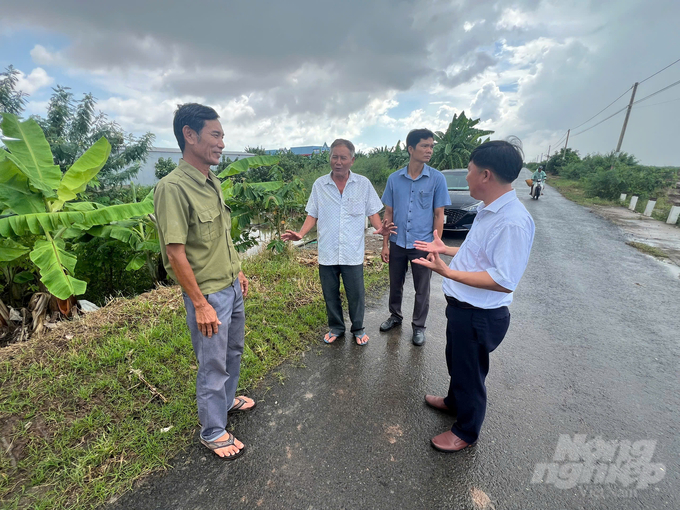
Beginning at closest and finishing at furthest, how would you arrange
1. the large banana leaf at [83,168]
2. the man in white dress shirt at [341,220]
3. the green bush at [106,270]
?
the man in white dress shirt at [341,220] < the large banana leaf at [83,168] < the green bush at [106,270]

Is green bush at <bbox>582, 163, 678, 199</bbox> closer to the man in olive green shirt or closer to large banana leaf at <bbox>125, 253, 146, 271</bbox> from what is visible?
the man in olive green shirt

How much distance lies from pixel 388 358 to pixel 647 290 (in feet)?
14.9

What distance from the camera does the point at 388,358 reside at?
9.91 feet

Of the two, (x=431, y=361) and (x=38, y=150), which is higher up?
(x=38, y=150)

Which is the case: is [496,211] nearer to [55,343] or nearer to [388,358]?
[388,358]

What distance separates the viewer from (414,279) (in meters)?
3.18

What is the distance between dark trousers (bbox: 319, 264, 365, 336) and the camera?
303 cm

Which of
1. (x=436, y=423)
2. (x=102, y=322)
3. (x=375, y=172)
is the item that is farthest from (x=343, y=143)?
(x=375, y=172)

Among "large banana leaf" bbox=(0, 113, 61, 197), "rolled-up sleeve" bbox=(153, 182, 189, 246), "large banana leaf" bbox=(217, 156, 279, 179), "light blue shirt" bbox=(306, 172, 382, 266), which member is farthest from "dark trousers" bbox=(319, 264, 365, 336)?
"large banana leaf" bbox=(0, 113, 61, 197)

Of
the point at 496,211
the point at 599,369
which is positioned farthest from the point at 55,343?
the point at 599,369

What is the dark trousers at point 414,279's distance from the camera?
312 cm

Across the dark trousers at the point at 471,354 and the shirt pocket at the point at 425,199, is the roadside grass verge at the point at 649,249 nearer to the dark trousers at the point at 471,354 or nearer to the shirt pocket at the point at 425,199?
the shirt pocket at the point at 425,199

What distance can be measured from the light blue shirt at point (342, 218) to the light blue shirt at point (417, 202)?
1.21 ft

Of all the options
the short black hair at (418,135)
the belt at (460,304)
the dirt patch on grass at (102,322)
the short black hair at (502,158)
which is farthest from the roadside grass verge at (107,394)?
the short black hair at (502,158)
